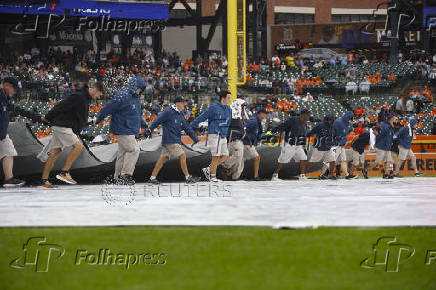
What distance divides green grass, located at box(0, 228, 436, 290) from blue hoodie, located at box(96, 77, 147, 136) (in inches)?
215

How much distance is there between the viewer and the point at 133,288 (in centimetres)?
454

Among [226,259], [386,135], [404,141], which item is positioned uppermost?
[226,259]

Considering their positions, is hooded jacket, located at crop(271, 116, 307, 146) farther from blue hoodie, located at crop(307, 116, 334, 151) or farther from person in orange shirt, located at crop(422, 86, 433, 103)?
person in orange shirt, located at crop(422, 86, 433, 103)

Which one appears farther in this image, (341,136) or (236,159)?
(341,136)

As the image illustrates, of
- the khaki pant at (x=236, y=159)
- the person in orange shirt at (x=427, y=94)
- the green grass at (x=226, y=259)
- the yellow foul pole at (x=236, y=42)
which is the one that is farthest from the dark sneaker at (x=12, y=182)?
the person in orange shirt at (x=427, y=94)

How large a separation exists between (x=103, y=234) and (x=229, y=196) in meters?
3.84

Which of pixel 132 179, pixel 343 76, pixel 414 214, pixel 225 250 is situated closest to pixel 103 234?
pixel 225 250

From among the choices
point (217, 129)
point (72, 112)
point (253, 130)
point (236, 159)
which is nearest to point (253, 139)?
point (253, 130)

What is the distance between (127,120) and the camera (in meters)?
12.2

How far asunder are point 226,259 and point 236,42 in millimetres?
12608

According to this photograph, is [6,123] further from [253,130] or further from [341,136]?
[341,136]

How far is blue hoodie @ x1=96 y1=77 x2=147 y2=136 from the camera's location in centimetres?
1221

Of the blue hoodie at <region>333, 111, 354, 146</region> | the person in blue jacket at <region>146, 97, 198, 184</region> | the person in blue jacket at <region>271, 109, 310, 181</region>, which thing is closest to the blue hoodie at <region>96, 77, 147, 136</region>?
the person in blue jacket at <region>146, 97, 198, 184</region>

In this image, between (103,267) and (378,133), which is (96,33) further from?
(103,267)
